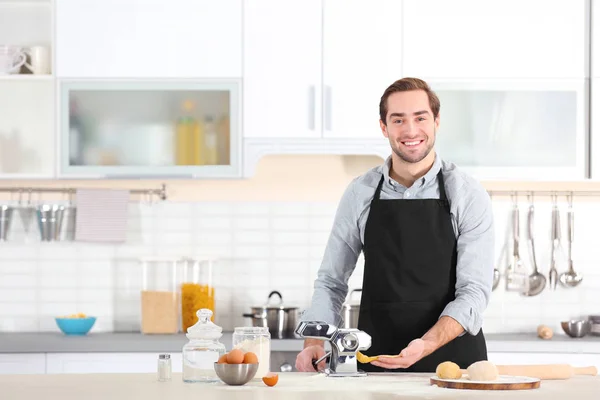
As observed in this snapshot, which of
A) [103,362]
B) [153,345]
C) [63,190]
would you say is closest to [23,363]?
[103,362]

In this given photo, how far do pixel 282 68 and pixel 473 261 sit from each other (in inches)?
71.2

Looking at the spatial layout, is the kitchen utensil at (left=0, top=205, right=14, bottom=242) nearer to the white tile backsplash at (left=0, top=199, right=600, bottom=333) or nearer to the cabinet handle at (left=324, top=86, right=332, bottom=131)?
the white tile backsplash at (left=0, top=199, right=600, bottom=333)

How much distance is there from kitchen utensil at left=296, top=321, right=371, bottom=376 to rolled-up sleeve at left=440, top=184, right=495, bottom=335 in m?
0.41

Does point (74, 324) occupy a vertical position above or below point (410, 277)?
below

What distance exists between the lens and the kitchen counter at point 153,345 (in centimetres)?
419

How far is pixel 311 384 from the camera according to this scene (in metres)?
2.38

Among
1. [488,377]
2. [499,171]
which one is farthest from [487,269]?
[499,171]

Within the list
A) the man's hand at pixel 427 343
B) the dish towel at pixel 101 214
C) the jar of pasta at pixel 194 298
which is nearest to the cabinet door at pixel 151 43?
the dish towel at pixel 101 214

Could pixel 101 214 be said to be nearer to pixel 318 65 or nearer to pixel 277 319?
pixel 277 319

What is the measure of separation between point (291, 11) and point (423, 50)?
24.4 inches

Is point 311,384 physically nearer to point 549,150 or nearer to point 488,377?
point 488,377

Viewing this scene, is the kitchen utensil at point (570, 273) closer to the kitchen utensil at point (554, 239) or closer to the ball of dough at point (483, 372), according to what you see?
the kitchen utensil at point (554, 239)

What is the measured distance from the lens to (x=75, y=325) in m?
4.46

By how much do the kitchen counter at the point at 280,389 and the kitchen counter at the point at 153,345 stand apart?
1619 mm
